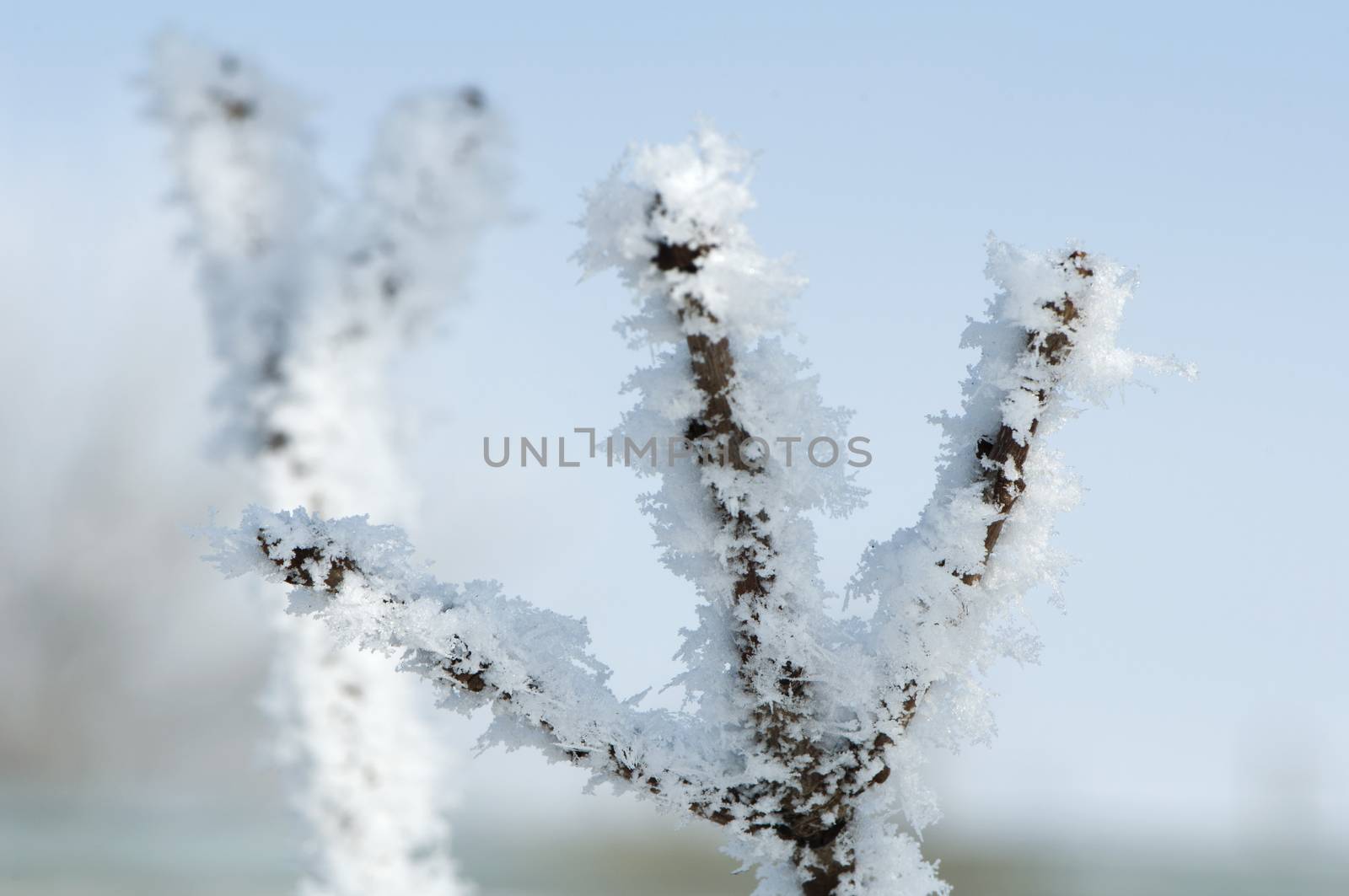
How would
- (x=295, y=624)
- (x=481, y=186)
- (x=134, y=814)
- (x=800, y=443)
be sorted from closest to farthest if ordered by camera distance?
1. (x=800, y=443)
2. (x=295, y=624)
3. (x=481, y=186)
4. (x=134, y=814)

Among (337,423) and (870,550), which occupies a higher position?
(337,423)

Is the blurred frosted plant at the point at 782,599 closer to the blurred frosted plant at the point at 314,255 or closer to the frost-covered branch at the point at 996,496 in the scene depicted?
the frost-covered branch at the point at 996,496

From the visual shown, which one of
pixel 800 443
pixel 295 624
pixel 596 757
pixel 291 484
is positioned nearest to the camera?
pixel 800 443

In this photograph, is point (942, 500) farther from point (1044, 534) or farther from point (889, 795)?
point (889, 795)

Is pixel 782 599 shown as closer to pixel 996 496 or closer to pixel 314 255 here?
pixel 996 496

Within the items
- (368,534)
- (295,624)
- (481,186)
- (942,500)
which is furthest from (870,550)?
(481,186)

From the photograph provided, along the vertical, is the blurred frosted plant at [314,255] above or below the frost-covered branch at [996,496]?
above

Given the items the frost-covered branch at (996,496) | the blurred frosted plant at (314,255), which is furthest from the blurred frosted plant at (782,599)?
the blurred frosted plant at (314,255)
